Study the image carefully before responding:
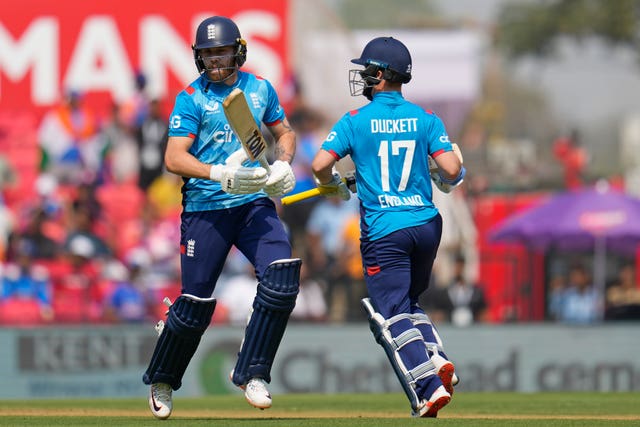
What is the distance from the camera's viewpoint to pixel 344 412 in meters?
10.2

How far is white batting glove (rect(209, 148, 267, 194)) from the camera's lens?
8430 mm

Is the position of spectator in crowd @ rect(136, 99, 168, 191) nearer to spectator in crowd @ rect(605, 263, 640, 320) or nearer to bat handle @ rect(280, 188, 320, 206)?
spectator in crowd @ rect(605, 263, 640, 320)

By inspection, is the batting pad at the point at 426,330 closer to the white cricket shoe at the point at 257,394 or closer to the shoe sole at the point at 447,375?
the shoe sole at the point at 447,375

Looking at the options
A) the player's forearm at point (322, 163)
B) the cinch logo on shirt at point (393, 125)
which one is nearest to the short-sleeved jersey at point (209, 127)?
the player's forearm at point (322, 163)

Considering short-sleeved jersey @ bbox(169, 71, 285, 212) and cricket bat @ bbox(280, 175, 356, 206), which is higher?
short-sleeved jersey @ bbox(169, 71, 285, 212)

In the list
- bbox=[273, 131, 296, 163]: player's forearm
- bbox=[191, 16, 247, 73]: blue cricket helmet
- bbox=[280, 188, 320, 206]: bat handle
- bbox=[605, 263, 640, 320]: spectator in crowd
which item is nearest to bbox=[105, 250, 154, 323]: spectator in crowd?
bbox=[605, 263, 640, 320]: spectator in crowd

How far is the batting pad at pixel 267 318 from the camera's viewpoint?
342 inches

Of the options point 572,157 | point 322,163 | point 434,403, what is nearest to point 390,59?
point 322,163

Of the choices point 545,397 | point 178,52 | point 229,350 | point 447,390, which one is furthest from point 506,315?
point 447,390

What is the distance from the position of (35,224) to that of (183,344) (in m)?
9.55

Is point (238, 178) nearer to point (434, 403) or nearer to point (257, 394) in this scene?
point (257, 394)

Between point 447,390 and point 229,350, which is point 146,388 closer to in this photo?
point 229,350

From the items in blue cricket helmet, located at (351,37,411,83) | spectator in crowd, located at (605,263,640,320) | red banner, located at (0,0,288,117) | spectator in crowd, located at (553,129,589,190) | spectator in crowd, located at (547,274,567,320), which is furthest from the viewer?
spectator in crowd, located at (553,129,589,190)

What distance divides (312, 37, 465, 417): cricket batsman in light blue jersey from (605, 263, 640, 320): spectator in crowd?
9.45 m
